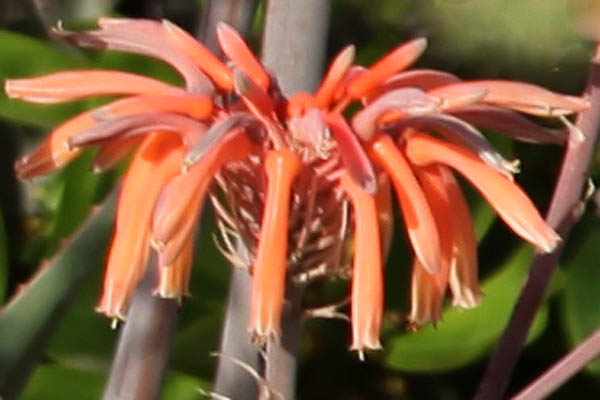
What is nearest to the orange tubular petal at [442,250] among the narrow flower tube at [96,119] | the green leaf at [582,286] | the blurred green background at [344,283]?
the narrow flower tube at [96,119]

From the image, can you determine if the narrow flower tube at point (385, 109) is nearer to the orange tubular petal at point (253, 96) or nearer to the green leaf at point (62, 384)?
the orange tubular petal at point (253, 96)

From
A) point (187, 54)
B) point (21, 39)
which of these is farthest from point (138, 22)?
point (21, 39)

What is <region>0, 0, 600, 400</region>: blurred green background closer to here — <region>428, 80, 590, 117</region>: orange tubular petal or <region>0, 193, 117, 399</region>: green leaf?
<region>0, 193, 117, 399</region>: green leaf

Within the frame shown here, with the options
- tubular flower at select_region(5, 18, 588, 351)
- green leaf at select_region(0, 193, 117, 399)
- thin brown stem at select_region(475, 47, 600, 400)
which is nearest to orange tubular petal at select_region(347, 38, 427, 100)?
tubular flower at select_region(5, 18, 588, 351)

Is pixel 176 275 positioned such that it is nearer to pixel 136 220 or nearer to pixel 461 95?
pixel 136 220

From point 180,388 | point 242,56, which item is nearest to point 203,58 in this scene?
point 242,56

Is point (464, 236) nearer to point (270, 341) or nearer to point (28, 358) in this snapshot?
point (270, 341)

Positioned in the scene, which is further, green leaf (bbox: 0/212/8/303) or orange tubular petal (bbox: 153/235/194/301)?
green leaf (bbox: 0/212/8/303)
